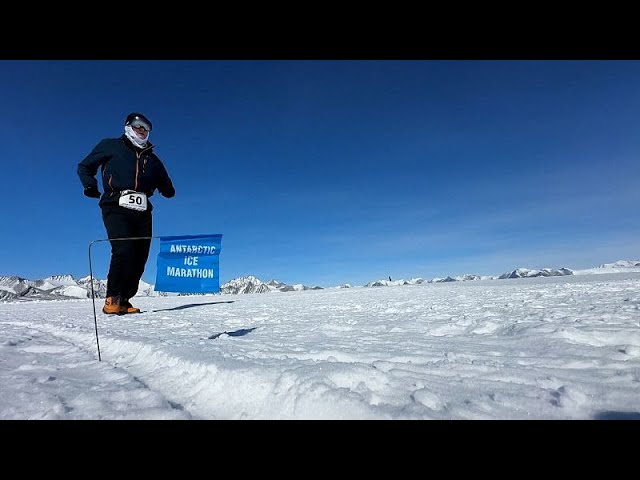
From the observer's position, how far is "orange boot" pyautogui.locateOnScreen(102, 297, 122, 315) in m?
5.66

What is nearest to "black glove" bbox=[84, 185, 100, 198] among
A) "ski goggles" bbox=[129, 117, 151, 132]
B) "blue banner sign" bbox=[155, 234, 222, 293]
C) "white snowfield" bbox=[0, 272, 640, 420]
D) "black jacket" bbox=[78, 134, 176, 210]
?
"black jacket" bbox=[78, 134, 176, 210]

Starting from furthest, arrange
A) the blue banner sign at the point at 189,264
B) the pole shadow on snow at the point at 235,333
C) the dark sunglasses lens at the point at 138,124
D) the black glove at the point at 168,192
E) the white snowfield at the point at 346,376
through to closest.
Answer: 1. the black glove at the point at 168,192
2. the dark sunglasses lens at the point at 138,124
3. the blue banner sign at the point at 189,264
4. the pole shadow on snow at the point at 235,333
5. the white snowfield at the point at 346,376

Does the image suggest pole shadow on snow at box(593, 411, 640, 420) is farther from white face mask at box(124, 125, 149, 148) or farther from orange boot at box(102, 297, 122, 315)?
white face mask at box(124, 125, 149, 148)

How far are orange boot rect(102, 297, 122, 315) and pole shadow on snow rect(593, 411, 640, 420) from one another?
690 centimetres

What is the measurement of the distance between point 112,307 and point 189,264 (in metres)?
2.89

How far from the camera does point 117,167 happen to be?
562 cm

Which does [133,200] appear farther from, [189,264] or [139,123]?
[189,264]

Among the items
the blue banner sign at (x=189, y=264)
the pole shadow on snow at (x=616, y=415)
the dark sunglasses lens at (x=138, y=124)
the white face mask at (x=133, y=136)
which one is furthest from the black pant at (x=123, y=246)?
the pole shadow on snow at (x=616, y=415)

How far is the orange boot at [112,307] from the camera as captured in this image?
5.66 metres

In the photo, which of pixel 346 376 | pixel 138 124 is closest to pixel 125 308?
pixel 138 124

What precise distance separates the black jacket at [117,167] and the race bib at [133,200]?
0.13 m

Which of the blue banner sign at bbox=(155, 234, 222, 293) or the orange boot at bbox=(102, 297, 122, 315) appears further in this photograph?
the orange boot at bbox=(102, 297, 122, 315)

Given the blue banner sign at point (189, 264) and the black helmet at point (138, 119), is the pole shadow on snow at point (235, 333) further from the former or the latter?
the black helmet at point (138, 119)
